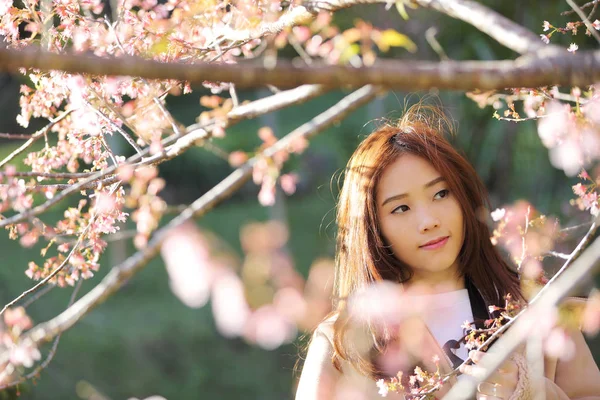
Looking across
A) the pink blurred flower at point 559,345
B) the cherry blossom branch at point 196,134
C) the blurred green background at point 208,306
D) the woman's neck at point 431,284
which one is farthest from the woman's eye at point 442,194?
the blurred green background at point 208,306

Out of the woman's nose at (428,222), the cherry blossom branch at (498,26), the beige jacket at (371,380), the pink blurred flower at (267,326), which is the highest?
the cherry blossom branch at (498,26)

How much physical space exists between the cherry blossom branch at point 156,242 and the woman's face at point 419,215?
56cm

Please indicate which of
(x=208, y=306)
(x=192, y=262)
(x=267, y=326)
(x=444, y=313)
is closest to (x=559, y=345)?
(x=444, y=313)

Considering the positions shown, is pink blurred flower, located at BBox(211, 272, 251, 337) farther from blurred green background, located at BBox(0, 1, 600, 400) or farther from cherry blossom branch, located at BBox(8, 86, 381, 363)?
blurred green background, located at BBox(0, 1, 600, 400)

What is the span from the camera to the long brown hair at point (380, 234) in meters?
1.45

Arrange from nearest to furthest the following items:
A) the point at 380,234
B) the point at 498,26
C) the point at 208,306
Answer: the point at 498,26 → the point at 380,234 → the point at 208,306

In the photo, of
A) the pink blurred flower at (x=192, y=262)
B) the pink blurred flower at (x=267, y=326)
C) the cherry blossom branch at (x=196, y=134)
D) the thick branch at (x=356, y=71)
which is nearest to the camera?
the thick branch at (x=356, y=71)

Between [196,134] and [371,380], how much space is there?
644mm

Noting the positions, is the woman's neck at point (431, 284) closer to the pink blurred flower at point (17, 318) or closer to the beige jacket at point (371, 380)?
the beige jacket at point (371, 380)

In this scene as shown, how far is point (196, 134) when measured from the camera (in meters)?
1.10

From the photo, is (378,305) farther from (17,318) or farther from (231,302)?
(17,318)

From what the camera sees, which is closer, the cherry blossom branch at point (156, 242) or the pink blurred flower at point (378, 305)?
the cherry blossom branch at point (156, 242)

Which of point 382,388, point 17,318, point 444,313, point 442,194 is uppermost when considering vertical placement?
point 442,194

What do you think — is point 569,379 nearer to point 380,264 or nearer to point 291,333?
point 380,264
